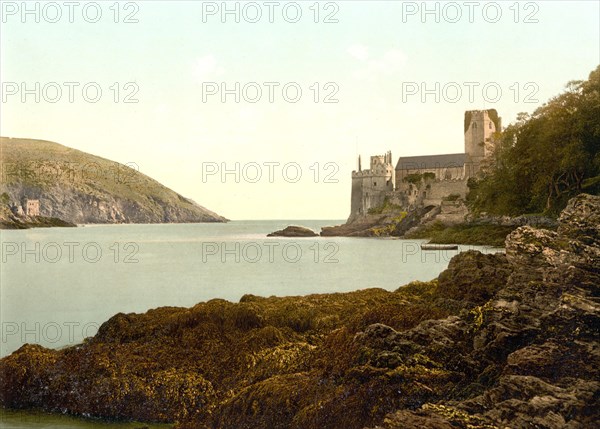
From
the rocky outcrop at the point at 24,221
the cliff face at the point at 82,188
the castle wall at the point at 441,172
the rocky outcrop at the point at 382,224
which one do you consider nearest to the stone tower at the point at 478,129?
the castle wall at the point at 441,172

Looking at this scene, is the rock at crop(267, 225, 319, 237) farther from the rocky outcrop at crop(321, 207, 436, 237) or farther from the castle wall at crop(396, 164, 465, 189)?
the castle wall at crop(396, 164, 465, 189)

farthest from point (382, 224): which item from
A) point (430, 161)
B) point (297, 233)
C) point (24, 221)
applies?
point (24, 221)

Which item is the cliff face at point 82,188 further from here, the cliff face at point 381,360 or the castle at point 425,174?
the cliff face at point 381,360

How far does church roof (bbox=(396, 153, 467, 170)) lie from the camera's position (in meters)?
79.1

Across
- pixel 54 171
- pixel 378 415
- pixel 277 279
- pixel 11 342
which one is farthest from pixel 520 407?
pixel 54 171

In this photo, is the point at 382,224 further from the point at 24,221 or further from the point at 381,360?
the point at 24,221

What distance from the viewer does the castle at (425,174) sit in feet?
211

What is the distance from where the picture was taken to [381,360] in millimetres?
6988

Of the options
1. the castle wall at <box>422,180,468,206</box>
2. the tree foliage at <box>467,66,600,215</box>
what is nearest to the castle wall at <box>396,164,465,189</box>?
the castle wall at <box>422,180,468,206</box>

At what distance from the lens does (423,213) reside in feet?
201

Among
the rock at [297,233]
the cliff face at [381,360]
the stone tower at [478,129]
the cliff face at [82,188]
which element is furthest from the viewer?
the cliff face at [82,188]

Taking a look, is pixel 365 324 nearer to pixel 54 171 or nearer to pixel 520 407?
pixel 520 407

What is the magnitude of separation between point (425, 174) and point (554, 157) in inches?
1878

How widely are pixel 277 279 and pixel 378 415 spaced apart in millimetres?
23049
